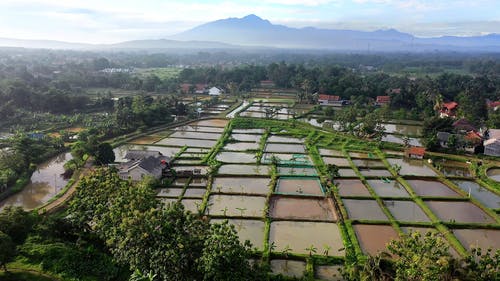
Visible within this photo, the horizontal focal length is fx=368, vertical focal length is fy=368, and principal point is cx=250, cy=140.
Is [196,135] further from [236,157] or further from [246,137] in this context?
[236,157]

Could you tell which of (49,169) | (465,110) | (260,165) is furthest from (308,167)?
(465,110)

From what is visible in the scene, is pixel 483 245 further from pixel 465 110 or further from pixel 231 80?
pixel 231 80

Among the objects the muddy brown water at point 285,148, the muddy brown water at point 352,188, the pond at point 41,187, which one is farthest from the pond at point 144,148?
the muddy brown water at point 352,188

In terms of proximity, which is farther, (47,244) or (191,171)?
(191,171)

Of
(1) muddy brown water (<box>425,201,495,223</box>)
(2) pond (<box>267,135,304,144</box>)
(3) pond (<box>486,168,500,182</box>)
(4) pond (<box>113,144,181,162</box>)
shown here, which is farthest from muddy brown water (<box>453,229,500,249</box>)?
(4) pond (<box>113,144,181,162</box>)

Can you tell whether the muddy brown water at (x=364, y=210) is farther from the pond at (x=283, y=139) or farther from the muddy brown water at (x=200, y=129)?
the muddy brown water at (x=200, y=129)
